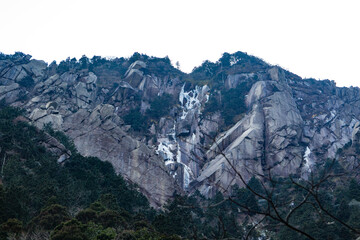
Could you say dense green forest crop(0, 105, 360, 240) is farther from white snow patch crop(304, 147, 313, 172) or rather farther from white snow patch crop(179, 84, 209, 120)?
white snow patch crop(179, 84, 209, 120)

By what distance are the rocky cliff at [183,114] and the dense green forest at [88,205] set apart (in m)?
8.12

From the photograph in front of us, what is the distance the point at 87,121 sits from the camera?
5631 cm

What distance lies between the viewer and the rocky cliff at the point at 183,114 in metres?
52.8

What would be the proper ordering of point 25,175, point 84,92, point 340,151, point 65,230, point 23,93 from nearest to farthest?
point 65,230 < point 25,175 < point 340,151 < point 23,93 < point 84,92

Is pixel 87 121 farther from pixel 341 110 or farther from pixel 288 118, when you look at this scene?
pixel 341 110

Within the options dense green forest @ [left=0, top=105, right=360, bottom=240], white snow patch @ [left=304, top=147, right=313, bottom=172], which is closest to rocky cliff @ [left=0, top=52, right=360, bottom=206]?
white snow patch @ [left=304, top=147, right=313, bottom=172]

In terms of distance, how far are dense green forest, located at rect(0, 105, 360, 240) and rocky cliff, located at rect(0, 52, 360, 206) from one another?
8115 millimetres

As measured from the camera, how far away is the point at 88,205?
3142 cm

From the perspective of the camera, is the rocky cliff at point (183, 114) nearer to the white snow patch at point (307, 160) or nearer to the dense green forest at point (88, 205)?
the white snow patch at point (307, 160)

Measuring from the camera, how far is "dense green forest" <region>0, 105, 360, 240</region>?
20.0 meters

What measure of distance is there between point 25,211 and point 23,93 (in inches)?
1854

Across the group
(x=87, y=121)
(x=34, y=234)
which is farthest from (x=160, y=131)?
(x=34, y=234)

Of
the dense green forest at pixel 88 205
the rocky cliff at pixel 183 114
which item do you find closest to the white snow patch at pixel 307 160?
the rocky cliff at pixel 183 114

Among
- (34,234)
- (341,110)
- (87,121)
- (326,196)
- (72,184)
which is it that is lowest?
(34,234)
